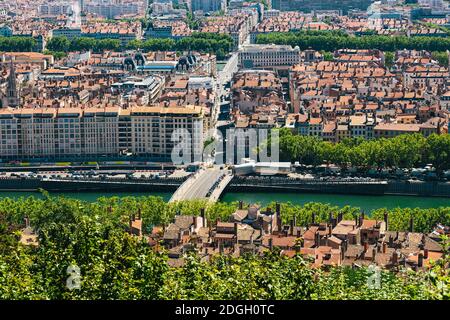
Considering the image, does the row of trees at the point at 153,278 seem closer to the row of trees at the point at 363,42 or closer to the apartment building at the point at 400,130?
the apartment building at the point at 400,130

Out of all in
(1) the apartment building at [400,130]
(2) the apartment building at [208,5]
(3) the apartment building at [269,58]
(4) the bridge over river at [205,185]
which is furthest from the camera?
(2) the apartment building at [208,5]

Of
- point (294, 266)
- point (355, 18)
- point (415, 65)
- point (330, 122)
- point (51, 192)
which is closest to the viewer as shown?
point (294, 266)

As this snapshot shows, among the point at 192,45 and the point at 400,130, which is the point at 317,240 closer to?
the point at 400,130

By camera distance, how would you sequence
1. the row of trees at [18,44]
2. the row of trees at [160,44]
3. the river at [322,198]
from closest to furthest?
the river at [322,198] < the row of trees at [160,44] < the row of trees at [18,44]

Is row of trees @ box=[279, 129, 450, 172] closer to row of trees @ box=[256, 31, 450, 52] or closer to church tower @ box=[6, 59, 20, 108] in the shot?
church tower @ box=[6, 59, 20, 108]

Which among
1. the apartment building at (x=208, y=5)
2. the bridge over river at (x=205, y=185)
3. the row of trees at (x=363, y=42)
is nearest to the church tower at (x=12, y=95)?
the bridge over river at (x=205, y=185)

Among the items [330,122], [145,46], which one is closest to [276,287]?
[330,122]

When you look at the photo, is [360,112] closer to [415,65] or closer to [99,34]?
[415,65]
